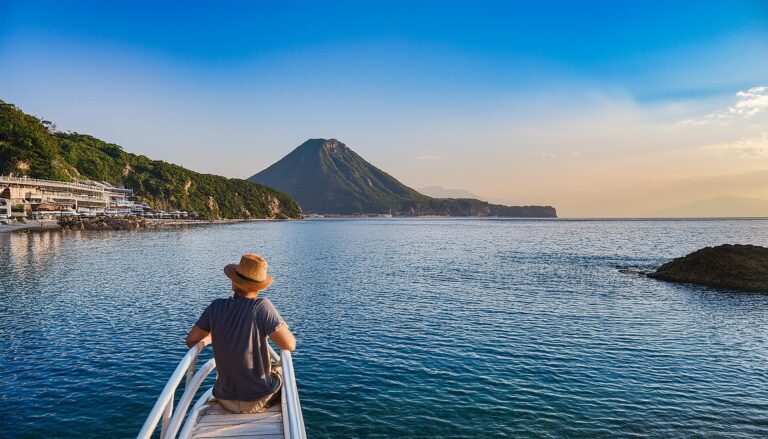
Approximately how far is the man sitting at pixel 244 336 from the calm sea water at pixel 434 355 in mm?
5710

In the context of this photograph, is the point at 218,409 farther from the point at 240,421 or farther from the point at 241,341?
the point at 241,341

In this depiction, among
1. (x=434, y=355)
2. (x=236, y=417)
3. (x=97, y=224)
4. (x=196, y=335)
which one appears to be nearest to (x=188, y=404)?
(x=236, y=417)

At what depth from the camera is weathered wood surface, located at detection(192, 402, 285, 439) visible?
607cm

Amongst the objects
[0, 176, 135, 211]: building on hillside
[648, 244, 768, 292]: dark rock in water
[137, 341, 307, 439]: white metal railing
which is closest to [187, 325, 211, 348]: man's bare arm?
[137, 341, 307, 439]: white metal railing

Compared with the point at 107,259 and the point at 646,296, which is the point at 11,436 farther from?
the point at 107,259

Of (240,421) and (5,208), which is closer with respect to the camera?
(240,421)

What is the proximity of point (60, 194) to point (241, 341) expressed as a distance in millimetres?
162356

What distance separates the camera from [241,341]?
642 centimetres

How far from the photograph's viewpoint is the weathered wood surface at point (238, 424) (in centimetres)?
607

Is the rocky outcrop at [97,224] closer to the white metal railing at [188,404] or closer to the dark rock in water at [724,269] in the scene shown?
the dark rock in water at [724,269]

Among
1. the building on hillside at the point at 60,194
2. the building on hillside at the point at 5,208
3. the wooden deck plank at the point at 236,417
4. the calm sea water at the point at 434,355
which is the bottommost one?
the calm sea water at the point at 434,355

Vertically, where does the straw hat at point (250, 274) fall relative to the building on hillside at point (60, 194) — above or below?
below

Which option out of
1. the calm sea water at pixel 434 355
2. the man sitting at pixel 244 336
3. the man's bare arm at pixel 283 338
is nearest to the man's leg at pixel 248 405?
the man sitting at pixel 244 336

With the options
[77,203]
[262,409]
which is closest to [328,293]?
[262,409]
